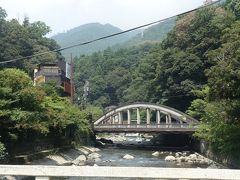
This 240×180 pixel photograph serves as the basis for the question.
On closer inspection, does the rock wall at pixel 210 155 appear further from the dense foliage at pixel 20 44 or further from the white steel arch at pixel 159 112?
the dense foliage at pixel 20 44

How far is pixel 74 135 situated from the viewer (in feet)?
158

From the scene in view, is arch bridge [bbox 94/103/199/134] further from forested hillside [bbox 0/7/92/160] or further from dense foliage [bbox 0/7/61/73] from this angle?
dense foliage [bbox 0/7/61/73]

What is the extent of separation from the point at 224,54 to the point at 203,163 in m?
14.3

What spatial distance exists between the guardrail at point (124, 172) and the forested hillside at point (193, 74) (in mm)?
19391

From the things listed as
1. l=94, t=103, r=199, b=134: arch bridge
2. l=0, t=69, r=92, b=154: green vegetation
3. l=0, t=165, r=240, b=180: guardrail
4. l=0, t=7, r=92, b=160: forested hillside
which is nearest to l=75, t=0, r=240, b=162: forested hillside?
l=94, t=103, r=199, b=134: arch bridge

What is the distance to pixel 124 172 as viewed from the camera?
4.88m

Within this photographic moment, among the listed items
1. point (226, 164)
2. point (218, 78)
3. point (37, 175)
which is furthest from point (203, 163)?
point (37, 175)

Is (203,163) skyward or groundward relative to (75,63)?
groundward

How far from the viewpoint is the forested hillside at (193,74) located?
25828 millimetres

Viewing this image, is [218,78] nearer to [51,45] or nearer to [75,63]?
[51,45]

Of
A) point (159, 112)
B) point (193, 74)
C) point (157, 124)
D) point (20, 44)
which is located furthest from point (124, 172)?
point (20, 44)

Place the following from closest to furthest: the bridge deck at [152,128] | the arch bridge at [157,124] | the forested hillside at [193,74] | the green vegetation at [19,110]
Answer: the green vegetation at [19,110]
the forested hillside at [193,74]
the bridge deck at [152,128]
the arch bridge at [157,124]

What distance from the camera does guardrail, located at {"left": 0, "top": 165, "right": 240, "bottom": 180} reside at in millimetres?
4711

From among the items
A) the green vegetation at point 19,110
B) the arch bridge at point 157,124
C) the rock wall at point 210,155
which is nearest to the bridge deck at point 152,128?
the arch bridge at point 157,124
